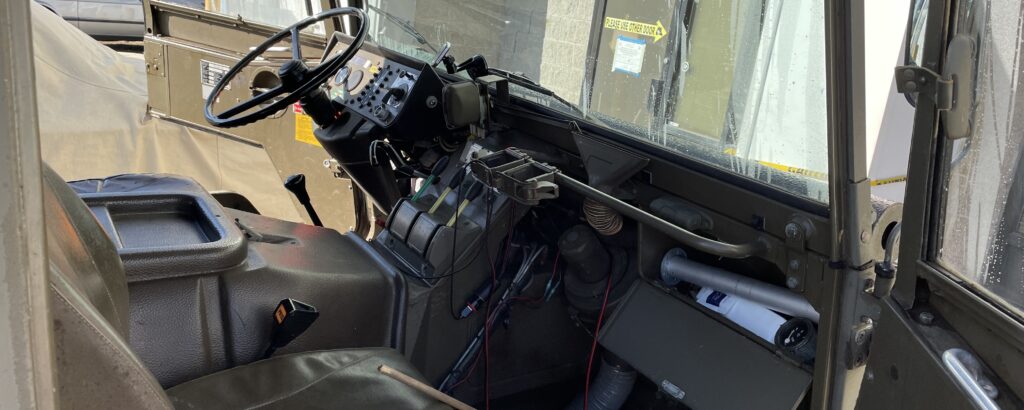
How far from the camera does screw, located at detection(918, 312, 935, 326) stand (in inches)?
44.6

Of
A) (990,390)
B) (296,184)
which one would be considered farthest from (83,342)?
(296,184)

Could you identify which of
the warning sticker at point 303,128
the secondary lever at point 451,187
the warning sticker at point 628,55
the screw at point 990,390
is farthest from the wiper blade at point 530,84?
the warning sticker at point 303,128

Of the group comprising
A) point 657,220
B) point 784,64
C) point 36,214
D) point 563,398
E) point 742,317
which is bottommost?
point 563,398

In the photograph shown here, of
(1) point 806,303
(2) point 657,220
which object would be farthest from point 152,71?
(1) point 806,303

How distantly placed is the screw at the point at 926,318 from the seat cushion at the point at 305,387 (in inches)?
38.2

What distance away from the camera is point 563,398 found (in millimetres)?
2482

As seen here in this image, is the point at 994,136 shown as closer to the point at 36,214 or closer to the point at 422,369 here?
the point at 36,214

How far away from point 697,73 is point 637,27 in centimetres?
21

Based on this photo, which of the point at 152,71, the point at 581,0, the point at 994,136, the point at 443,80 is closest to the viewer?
the point at 994,136

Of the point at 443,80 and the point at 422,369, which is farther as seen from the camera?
the point at 443,80

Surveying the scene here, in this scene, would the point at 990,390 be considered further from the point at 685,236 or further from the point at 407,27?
the point at 407,27

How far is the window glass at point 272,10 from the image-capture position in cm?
412

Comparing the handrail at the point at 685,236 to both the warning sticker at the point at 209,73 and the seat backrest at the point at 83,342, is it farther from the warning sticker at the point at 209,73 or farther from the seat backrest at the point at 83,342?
the warning sticker at the point at 209,73

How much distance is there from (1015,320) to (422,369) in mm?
1589
